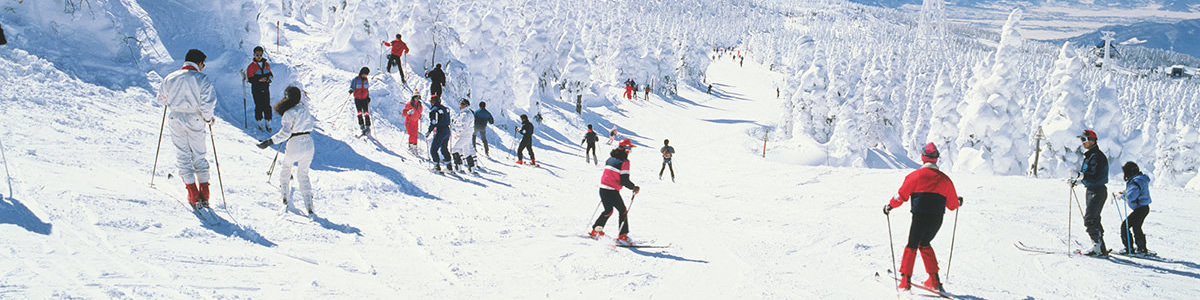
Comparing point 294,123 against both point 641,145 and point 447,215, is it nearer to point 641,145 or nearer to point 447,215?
point 447,215

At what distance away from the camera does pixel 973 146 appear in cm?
2916

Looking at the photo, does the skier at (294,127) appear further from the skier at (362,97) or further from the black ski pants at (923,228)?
the skier at (362,97)

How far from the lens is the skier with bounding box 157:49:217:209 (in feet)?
20.7

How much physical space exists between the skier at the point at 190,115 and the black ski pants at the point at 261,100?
5374 mm

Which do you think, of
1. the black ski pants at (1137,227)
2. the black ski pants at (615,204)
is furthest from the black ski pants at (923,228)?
Answer: the black ski pants at (1137,227)

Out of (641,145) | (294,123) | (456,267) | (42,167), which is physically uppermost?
(294,123)

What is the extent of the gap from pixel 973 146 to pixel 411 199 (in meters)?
27.8

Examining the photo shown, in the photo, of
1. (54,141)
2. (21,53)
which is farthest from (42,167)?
(21,53)

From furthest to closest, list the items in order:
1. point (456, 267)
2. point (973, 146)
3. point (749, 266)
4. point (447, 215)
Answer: point (973, 146), point (447, 215), point (749, 266), point (456, 267)

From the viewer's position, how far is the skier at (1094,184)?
773cm

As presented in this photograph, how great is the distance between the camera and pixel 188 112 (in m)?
6.42

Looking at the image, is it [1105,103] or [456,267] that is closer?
[456,267]

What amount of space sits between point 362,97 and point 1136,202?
1367cm

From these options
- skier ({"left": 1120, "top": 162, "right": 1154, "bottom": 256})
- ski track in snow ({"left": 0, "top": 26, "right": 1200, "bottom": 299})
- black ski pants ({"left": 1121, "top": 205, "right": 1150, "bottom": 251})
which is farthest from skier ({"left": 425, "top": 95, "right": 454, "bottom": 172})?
black ski pants ({"left": 1121, "top": 205, "right": 1150, "bottom": 251})
